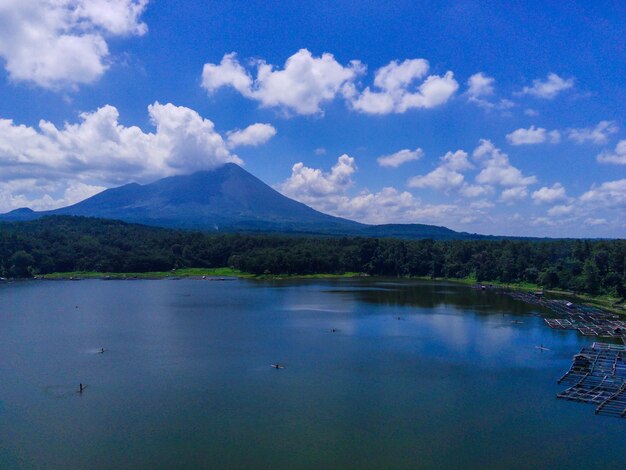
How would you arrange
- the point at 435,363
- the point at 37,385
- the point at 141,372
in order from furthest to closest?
the point at 435,363, the point at 141,372, the point at 37,385

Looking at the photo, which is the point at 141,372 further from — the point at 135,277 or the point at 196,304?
the point at 135,277

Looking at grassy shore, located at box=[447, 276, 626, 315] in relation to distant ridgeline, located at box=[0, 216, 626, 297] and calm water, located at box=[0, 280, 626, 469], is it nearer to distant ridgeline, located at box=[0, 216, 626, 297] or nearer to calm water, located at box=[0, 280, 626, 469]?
distant ridgeline, located at box=[0, 216, 626, 297]

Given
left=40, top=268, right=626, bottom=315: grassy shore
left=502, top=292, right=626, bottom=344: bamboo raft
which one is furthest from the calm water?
left=40, top=268, right=626, bottom=315: grassy shore

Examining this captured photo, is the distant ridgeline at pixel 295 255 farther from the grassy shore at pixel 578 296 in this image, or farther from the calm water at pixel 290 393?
the calm water at pixel 290 393

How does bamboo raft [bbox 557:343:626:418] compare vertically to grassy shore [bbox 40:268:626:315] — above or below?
below

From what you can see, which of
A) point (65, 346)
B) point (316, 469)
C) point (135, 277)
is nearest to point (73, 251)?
point (135, 277)

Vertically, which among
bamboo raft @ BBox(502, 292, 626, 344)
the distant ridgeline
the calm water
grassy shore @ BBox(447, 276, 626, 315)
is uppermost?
the distant ridgeline
